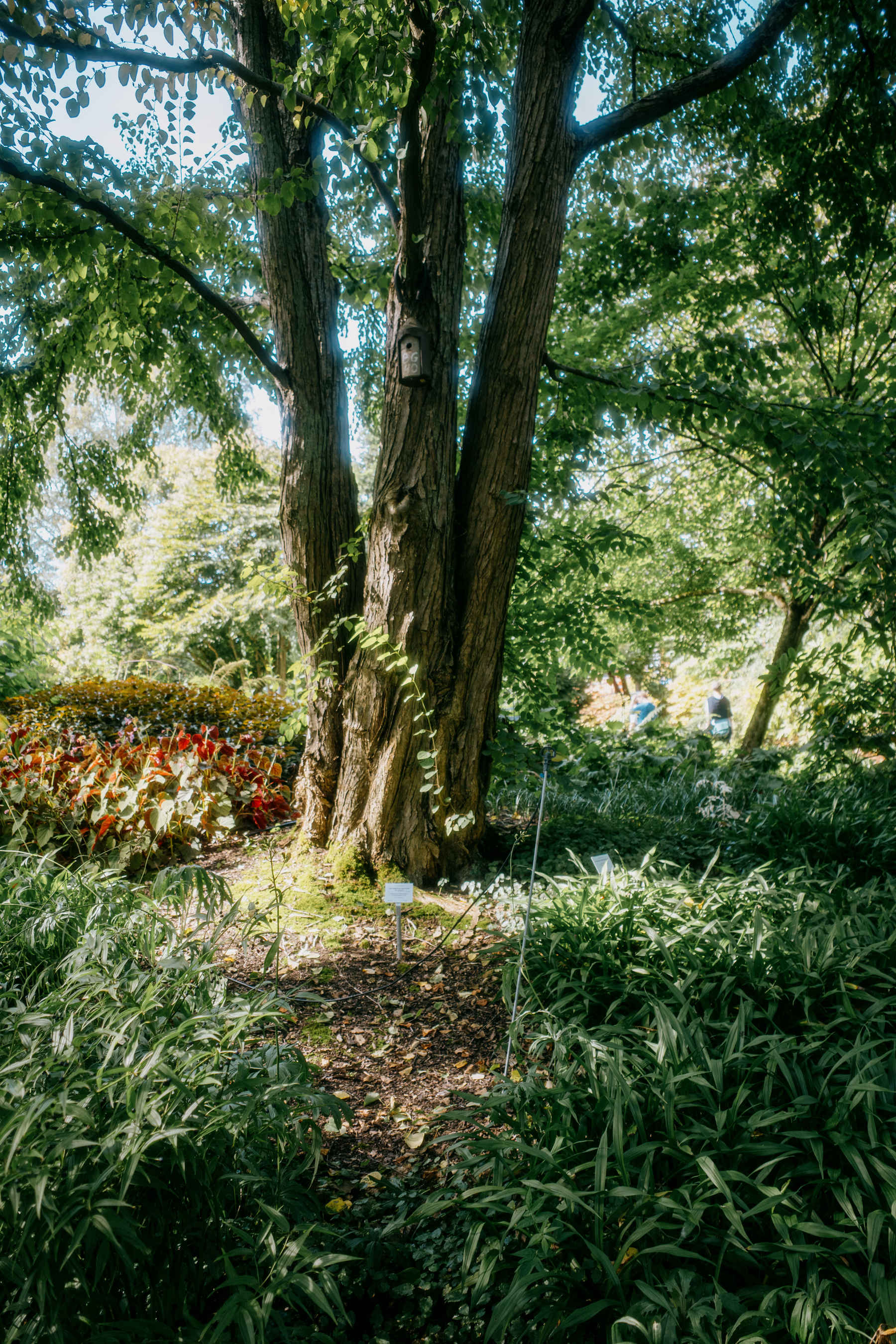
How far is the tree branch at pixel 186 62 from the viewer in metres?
2.41

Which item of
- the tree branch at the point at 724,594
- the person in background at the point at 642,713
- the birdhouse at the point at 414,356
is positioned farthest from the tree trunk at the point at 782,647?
the birdhouse at the point at 414,356

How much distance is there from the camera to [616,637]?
878cm

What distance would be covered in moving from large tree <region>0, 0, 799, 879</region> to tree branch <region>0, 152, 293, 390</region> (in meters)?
0.01

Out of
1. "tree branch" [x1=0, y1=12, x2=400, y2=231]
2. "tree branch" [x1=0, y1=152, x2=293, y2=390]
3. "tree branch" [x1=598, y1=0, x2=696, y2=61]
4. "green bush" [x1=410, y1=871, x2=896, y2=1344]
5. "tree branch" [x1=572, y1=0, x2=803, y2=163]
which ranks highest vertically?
"tree branch" [x1=598, y1=0, x2=696, y2=61]

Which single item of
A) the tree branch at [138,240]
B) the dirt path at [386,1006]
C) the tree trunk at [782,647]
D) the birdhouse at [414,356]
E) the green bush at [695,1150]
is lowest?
the dirt path at [386,1006]

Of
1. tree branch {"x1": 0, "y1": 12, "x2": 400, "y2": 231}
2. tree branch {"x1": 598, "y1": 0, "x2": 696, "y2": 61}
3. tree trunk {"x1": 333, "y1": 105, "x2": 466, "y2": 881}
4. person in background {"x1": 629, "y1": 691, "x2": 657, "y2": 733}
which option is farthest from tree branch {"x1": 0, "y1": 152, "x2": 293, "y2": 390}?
person in background {"x1": 629, "y1": 691, "x2": 657, "y2": 733}

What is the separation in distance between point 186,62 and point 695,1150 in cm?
390

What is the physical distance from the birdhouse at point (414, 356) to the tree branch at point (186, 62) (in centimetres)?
50

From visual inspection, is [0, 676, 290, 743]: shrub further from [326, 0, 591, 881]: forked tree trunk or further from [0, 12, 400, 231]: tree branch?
[0, 12, 400, 231]: tree branch

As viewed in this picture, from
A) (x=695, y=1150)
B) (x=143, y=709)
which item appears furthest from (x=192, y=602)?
(x=695, y=1150)

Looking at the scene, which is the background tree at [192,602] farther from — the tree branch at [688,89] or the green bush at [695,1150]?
the green bush at [695,1150]

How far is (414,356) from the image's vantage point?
9.75 ft

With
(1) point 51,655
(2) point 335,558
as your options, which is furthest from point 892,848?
(1) point 51,655

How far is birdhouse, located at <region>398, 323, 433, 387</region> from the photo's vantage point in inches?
117
